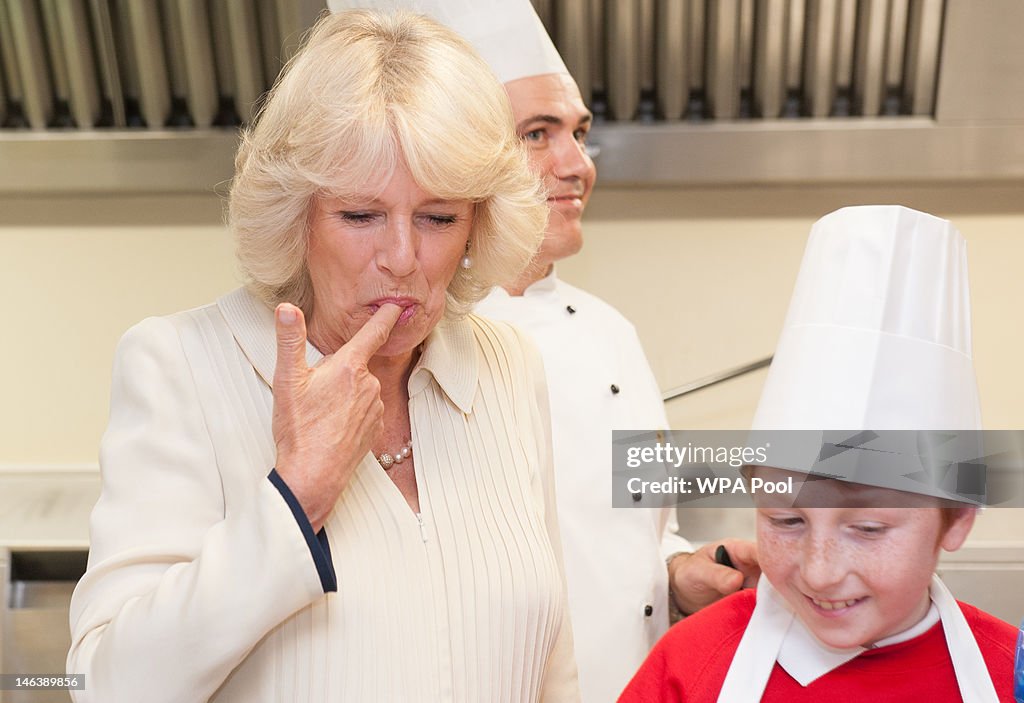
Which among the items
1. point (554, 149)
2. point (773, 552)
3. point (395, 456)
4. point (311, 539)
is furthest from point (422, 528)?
point (554, 149)

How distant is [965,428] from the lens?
1.02 m

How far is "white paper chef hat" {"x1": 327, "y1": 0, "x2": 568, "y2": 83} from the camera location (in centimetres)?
168

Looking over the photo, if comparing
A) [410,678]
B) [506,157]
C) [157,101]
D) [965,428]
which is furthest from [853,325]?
[157,101]

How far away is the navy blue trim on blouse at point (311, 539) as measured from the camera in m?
0.92

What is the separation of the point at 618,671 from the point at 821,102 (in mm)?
1221

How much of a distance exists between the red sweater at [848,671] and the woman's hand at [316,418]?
431 millimetres

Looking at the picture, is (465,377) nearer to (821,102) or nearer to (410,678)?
(410,678)

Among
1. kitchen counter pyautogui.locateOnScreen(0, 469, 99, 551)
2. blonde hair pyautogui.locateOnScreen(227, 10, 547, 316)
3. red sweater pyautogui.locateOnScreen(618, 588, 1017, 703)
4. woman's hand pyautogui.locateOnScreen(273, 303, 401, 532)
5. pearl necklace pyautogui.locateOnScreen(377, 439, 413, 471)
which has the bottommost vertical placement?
kitchen counter pyautogui.locateOnScreen(0, 469, 99, 551)

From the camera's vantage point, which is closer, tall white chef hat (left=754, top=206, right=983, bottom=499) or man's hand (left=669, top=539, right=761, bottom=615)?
tall white chef hat (left=754, top=206, right=983, bottom=499)

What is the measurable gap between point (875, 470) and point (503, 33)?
3.27 ft

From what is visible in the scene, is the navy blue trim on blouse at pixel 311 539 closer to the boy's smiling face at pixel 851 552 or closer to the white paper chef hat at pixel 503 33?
the boy's smiling face at pixel 851 552

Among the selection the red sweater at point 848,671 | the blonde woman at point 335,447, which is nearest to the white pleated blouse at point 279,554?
the blonde woman at point 335,447

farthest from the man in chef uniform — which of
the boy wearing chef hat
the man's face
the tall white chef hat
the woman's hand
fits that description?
the woman's hand

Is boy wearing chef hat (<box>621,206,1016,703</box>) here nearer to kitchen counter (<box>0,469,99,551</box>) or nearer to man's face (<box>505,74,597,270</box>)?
man's face (<box>505,74,597,270</box>)
